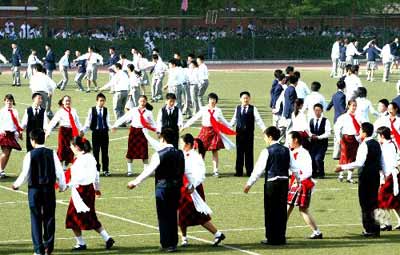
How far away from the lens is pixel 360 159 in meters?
17.7

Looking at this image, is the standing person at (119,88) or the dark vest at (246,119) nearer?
the dark vest at (246,119)

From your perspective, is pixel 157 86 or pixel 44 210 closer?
pixel 44 210

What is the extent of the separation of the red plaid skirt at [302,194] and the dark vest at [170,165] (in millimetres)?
2011

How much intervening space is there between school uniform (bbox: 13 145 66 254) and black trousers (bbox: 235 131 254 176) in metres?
9.08

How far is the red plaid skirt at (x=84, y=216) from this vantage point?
16391 millimetres

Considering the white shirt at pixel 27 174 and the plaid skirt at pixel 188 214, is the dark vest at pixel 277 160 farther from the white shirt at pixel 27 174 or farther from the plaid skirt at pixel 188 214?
the white shirt at pixel 27 174

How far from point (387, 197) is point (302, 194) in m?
1.52

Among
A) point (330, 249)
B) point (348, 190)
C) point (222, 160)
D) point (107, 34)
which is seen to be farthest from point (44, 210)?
point (107, 34)

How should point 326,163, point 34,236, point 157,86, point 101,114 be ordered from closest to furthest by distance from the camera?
point 34,236
point 101,114
point 326,163
point 157,86

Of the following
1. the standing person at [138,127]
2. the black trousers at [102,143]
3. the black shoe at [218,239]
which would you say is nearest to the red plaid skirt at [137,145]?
the standing person at [138,127]

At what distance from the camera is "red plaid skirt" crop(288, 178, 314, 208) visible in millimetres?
17297

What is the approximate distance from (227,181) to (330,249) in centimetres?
752

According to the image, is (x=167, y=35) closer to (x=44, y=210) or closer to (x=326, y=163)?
(x=326, y=163)

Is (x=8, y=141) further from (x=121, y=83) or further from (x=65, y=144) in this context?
(x=121, y=83)
